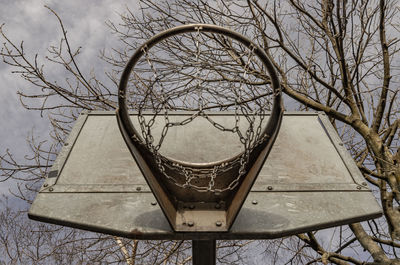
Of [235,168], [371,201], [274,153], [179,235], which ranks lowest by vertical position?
[179,235]

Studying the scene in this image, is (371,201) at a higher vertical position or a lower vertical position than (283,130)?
lower

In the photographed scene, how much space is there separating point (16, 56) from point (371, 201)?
16.9ft

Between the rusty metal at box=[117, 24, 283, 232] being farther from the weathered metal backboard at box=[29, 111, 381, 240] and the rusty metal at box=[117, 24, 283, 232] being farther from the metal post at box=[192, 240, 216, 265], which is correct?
the metal post at box=[192, 240, 216, 265]

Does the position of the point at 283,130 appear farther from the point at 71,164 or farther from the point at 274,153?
A: the point at 71,164

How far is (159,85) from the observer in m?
2.56

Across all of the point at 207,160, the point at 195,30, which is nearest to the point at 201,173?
the point at 207,160

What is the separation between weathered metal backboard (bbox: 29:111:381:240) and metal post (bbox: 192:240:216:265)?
0.50 meters

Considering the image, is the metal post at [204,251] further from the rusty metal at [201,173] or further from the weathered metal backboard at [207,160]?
the rusty metal at [201,173]

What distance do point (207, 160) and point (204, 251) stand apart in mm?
678

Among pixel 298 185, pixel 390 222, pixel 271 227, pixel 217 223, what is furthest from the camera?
pixel 390 222

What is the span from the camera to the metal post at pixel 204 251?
9.23 feet

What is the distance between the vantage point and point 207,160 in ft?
9.37

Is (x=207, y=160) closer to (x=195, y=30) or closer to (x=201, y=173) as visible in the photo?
(x=201, y=173)

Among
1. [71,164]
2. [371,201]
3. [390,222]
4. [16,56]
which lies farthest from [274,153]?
[16,56]
